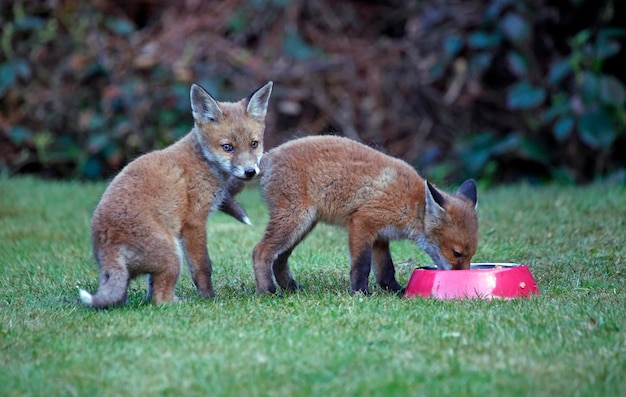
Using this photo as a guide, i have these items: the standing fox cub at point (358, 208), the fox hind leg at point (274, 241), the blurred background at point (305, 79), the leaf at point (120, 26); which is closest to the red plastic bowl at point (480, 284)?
the standing fox cub at point (358, 208)

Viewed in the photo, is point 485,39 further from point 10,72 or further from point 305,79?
point 10,72

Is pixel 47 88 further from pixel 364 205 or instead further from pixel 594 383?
pixel 594 383

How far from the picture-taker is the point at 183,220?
6.87 metres

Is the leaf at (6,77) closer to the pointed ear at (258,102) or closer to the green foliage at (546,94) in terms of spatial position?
the green foliage at (546,94)

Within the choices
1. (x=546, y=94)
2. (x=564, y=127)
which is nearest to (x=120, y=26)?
(x=546, y=94)

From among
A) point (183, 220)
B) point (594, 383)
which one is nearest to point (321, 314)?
point (183, 220)

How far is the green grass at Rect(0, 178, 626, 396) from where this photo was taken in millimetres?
4566

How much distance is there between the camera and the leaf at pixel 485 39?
1343 cm

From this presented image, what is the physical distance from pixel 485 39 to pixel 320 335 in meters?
9.06

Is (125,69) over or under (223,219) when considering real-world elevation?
over

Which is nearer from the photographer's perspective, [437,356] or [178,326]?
[437,356]

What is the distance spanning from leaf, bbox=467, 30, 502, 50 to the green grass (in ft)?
17.5

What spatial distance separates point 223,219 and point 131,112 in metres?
4.12

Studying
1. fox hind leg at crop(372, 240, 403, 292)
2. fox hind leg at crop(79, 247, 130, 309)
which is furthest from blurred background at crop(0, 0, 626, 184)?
fox hind leg at crop(79, 247, 130, 309)
